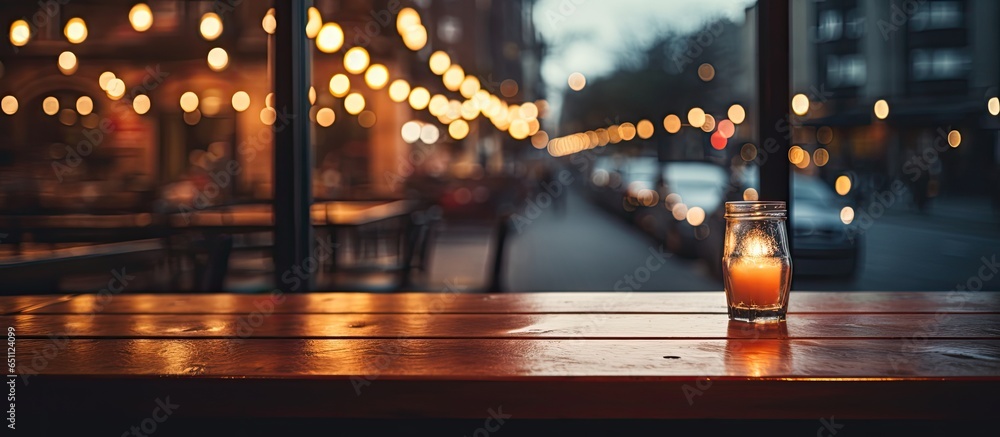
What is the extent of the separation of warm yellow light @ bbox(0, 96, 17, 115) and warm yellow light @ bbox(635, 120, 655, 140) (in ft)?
110

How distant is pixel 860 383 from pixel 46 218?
259 inches

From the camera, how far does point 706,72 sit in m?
39.3

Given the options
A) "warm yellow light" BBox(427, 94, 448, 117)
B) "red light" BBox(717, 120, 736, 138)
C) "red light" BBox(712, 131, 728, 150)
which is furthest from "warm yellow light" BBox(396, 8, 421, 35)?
"red light" BBox(712, 131, 728, 150)

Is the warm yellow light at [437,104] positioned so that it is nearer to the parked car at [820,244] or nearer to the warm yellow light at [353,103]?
the warm yellow light at [353,103]

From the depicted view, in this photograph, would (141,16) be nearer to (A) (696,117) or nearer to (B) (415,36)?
(B) (415,36)

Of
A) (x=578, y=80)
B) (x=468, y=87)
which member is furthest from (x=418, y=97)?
(x=578, y=80)

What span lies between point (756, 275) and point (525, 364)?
2.01 ft

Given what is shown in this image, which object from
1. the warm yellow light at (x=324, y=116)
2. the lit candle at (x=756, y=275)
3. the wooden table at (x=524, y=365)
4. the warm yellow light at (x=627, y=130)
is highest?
the warm yellow light at (x=627, y=130)

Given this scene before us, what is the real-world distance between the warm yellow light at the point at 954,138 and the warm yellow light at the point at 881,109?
2692mm

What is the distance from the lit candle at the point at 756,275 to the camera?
1838mm

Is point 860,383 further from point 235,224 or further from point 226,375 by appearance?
point 235,224

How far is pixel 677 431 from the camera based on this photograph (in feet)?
6.03

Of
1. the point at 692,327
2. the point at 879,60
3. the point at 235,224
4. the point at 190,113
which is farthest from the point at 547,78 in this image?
the point at 692,327

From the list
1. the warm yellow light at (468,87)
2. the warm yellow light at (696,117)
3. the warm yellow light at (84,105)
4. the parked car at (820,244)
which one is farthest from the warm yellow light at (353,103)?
the warm yellow light at (696,117)
